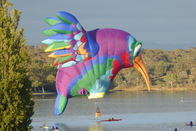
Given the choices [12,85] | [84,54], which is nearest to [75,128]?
[84,54]

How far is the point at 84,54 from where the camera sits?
73.9ft

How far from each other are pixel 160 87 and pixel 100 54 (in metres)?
92.0

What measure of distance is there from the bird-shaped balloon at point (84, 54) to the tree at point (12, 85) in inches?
104

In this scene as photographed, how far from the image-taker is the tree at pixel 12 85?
62.3 feet

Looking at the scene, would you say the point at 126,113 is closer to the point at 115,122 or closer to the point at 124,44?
the point at 115,122

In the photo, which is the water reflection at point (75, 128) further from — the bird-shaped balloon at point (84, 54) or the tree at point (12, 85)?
the tree at point (12, 85)

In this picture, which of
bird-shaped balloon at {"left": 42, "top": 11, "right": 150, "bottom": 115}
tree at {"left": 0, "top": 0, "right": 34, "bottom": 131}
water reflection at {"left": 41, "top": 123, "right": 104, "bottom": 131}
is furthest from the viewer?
water reflection at {"left": 41, "top": 123, "right": 104, "bottom": 131}

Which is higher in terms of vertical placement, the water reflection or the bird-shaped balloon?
the bird-shaped balloon

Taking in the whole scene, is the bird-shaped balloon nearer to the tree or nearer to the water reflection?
the tree

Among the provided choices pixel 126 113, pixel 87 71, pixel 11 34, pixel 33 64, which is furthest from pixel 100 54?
pixel 33 64

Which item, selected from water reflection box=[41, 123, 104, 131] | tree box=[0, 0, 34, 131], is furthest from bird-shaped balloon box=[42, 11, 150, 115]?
water reflection box=[41, 123, 104, 131]

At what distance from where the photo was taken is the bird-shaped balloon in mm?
22312

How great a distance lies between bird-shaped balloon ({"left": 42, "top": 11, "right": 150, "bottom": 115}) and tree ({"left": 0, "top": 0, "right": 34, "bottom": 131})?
2.64m

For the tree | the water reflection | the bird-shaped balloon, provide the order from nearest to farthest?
the tree < the bird-shaped balloon < the water reflection
